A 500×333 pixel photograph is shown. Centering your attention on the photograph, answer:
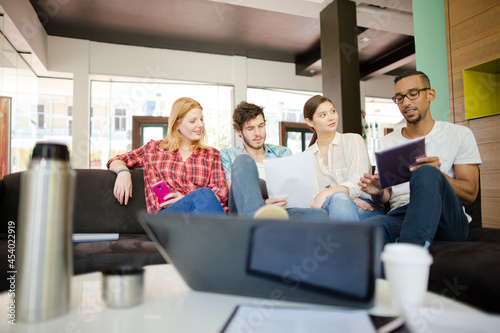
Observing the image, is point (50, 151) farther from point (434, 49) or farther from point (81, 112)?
point (81, 112)

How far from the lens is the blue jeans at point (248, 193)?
3.82 feet

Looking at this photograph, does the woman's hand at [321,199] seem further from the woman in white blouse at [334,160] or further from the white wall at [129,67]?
the white wall at [129,67]

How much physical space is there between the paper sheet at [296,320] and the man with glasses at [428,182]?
2.59ft

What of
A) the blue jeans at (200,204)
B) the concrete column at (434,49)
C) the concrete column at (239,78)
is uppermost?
the concrete column at (239,78)

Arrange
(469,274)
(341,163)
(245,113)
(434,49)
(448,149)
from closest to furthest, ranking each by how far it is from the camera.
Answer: (469,274)
(448,149)
(341,163)
(245,113)
(434,49)

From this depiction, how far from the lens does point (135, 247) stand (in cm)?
149

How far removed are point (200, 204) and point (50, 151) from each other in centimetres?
110

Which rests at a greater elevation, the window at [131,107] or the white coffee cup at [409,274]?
the window at [131,107]

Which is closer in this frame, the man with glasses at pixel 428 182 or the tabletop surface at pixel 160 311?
the tabletop surface at pixel 160 311

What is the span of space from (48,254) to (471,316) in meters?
0.58

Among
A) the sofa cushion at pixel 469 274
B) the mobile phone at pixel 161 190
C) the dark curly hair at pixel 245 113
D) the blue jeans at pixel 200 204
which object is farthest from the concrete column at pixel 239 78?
the sofa cushion at pixel 469 274

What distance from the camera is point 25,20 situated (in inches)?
163

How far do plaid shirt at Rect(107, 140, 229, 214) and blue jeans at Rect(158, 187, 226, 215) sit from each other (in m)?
0.26

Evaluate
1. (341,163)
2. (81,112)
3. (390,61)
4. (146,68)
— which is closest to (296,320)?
(341,163)
